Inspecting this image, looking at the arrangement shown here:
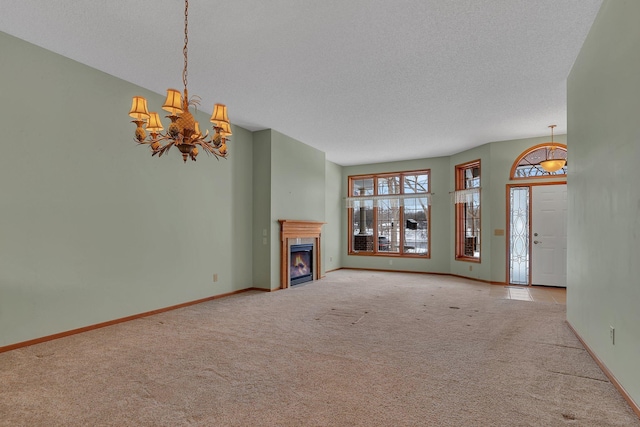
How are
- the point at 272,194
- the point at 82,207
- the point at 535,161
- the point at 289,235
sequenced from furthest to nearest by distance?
the point at 535,161 → the point at 289,235 → the point at 272,194 → the point at 82,207

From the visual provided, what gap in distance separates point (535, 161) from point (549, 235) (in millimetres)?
1477

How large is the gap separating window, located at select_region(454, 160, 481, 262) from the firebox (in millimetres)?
3537

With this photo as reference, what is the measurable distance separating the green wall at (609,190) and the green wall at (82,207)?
4.80 metres

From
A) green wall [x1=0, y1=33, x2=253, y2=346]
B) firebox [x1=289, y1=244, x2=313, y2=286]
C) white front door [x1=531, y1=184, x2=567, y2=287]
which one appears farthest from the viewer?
firebox [x1=289, y1=244, x2=313, y2=286]

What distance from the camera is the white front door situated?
6.61 m

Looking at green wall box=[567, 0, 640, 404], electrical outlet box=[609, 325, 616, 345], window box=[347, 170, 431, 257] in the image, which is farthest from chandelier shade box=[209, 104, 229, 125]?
window box=[347, 170, 431, 257]

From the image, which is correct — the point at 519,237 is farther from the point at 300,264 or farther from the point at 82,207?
the point at 82,207

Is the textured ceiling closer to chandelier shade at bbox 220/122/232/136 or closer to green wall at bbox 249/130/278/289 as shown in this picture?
green wall at bbox 249/130/278/289

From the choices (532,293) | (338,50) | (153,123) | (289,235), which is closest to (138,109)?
(153,123)

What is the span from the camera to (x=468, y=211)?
26.2 ft

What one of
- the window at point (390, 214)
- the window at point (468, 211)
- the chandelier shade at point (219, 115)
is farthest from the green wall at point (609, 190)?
the window at point (390, 214)

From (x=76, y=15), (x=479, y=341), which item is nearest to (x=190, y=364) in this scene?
(x=479, y=341)

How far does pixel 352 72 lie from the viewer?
4000 millimetres

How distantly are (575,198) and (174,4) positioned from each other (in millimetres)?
4279
